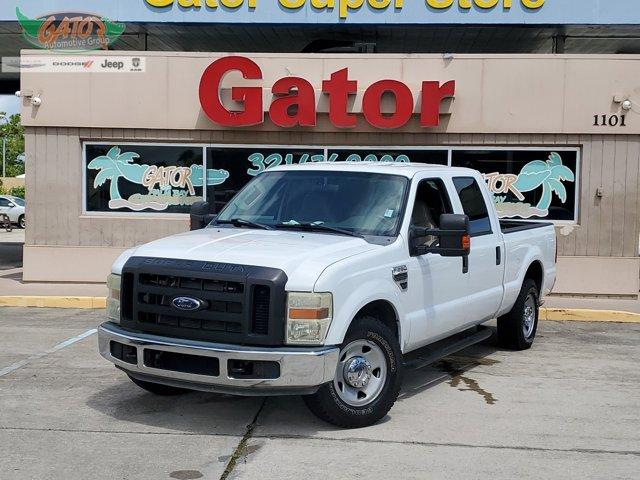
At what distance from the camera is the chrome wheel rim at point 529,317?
30.5ft

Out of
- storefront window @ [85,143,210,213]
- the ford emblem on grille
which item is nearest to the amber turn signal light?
the ford emblem on grille

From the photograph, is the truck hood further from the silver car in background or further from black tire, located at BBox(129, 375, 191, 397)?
the silver car in background

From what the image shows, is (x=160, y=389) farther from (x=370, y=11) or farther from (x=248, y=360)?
(x=370, y=11)

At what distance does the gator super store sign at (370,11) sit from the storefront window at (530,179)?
253 cm

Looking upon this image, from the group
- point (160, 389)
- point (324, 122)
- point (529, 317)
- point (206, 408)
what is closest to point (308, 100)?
point (324, 122)

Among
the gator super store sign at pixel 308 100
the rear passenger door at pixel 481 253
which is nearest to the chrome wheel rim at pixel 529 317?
the rear passenger door at pixel 481 253

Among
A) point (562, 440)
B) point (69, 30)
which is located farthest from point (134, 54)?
point (562, 440)

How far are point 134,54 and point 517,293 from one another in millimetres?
8540

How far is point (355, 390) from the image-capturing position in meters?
6.18

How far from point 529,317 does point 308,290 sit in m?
4.55

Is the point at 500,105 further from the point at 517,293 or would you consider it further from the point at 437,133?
the point at 517,293

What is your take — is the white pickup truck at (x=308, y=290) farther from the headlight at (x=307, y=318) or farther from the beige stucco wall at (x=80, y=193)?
the beige stucco wall at (x=80, y=193)

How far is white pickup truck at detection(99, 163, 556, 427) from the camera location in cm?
567

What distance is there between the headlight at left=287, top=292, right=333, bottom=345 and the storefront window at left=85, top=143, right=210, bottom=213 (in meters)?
9.12
